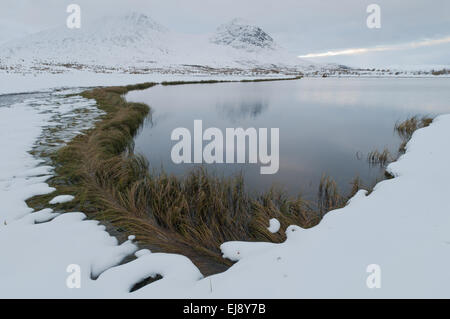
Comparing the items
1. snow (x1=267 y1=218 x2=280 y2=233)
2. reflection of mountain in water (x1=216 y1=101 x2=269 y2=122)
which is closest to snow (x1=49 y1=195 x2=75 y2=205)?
snow (x1=267 y1=218 x2=280 y2=233)

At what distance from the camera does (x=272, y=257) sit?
3.08 metres

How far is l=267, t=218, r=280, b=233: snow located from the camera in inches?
163

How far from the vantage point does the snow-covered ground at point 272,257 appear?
8.55ft

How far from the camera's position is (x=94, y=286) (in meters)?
2.77

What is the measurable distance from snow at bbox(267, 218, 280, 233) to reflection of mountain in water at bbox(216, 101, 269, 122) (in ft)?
37.7

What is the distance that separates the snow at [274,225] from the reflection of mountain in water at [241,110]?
11482 mm

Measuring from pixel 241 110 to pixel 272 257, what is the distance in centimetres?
1619

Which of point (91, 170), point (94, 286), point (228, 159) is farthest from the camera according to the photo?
point (228, 159)
